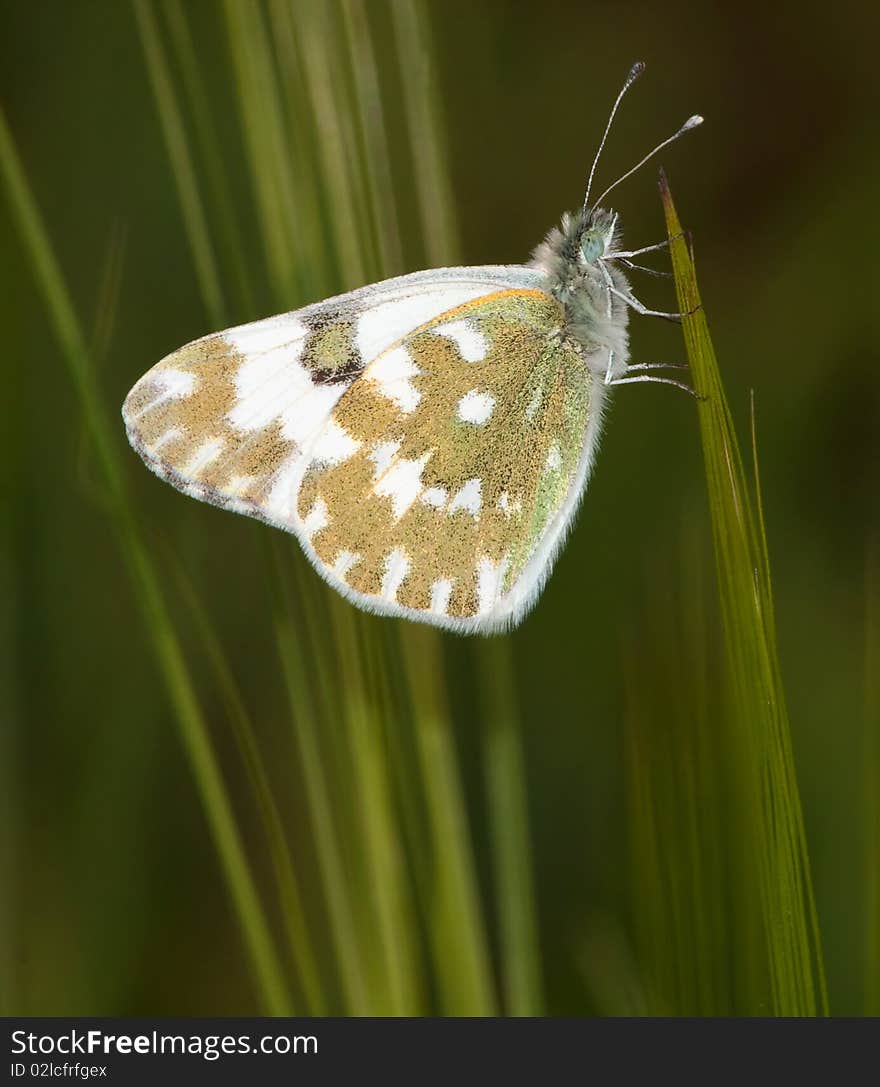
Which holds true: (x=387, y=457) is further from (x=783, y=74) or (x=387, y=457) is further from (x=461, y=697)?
(x=783, y=74)

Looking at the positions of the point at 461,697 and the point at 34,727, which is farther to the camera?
the point at 461,697

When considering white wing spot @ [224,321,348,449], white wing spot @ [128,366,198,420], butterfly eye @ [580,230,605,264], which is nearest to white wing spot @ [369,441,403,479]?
white wing spot @ [224,321,348,449]

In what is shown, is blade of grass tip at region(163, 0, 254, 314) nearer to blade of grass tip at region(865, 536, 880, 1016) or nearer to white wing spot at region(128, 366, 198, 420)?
white wing spot at region(128, 366, 198, 420)

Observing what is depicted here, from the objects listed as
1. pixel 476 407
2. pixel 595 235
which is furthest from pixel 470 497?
pixel 595 235

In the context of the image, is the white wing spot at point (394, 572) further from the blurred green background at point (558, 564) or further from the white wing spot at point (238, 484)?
the white wing spot at point (238, 484)

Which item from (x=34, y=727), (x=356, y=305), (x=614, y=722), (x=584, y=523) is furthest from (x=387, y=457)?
(x=34, y=727)

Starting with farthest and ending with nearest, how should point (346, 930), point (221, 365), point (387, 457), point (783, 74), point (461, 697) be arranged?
point (783, 74) → point (461, 697) → point (387, 457) → point (221, 365) → point (346, 930)

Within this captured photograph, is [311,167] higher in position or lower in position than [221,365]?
higher

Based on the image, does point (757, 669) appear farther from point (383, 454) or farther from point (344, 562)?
point (383, 454)

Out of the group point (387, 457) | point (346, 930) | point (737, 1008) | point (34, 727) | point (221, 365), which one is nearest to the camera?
point (737, 1008)
